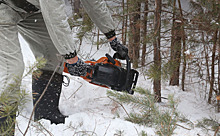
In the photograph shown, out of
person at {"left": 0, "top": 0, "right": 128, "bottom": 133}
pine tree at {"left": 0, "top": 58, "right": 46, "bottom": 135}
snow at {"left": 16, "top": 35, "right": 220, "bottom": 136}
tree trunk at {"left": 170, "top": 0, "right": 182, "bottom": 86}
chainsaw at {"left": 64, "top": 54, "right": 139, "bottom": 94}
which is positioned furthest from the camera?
tree trunk at {"left": 170, "top": 0, "right": 182, "bottom": 86}

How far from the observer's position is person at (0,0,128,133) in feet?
4.71

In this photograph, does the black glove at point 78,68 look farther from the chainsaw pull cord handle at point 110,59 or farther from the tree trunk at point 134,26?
the tree trunk at point 134,26

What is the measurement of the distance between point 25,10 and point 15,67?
19.4 inches

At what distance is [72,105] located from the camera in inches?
93.9

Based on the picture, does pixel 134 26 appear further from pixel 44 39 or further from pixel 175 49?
pixel 44 39

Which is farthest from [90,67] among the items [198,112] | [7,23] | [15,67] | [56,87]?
[198,112]

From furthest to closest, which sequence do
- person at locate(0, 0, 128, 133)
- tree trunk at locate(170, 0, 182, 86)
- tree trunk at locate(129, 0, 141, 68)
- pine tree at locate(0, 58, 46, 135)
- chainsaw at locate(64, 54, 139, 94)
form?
tree trunk at locate(129, 0, 141, 68) → tree trunk at locate(170, 0, 182, 86) → chainsaw at locate(64, 54, 139, 94) → person at locate(0, 0, 128, 133) → pine tree at locate(0, 58, 46, 135)

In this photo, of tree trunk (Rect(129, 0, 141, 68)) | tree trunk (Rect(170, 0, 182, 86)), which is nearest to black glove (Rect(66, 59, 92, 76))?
tree trunk (Rect(170, 0, 182, 86))

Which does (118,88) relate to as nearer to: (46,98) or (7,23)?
(46,98)

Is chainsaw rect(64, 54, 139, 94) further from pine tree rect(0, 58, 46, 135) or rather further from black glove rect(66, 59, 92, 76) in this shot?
pine tree rect(0, 58, 46, 135)

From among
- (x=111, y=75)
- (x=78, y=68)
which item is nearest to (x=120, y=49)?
(x=111, y=75)

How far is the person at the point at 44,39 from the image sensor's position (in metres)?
1.44

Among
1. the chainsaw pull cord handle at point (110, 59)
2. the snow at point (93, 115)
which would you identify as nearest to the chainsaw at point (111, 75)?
the chainsaw pull cord handle at point (110, 59)

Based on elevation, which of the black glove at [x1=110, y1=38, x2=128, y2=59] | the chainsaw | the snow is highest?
the black glove at [x1=110, y1=38, x2=128, y2=59]
